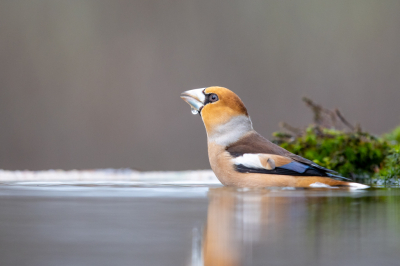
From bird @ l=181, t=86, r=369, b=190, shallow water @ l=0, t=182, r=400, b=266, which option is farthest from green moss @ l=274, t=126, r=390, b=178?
shallow water @ l=0, t=182, r=400, b=266

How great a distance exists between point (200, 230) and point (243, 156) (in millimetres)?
914

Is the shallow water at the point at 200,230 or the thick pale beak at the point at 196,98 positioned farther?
the thick pale beak at the point at 196,98

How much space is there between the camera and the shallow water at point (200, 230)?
0.58 meters

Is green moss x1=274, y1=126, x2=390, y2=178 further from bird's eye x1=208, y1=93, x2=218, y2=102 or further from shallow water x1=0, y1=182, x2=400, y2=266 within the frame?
shallow water x1=0, y1=182, x2=400, y2=266

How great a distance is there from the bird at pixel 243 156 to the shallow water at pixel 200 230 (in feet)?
1.07

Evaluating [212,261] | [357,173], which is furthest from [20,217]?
[357,173]

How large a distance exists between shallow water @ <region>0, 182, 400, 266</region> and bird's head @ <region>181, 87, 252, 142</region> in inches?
25.9

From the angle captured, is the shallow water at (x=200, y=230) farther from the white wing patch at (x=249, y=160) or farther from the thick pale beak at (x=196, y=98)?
the thick pale beak at (x=196, y=98)

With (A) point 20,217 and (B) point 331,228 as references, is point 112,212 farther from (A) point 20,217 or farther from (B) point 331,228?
(B) point 331,228

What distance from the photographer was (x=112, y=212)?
973 millimetres

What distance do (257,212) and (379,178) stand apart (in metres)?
1.31

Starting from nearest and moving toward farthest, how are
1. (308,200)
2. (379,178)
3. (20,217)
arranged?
(20,217)
(308,200)
(379,178)

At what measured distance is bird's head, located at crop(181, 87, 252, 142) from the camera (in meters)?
1.87

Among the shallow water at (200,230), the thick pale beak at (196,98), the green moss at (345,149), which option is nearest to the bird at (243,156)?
the thick pale beak at (196,98)
